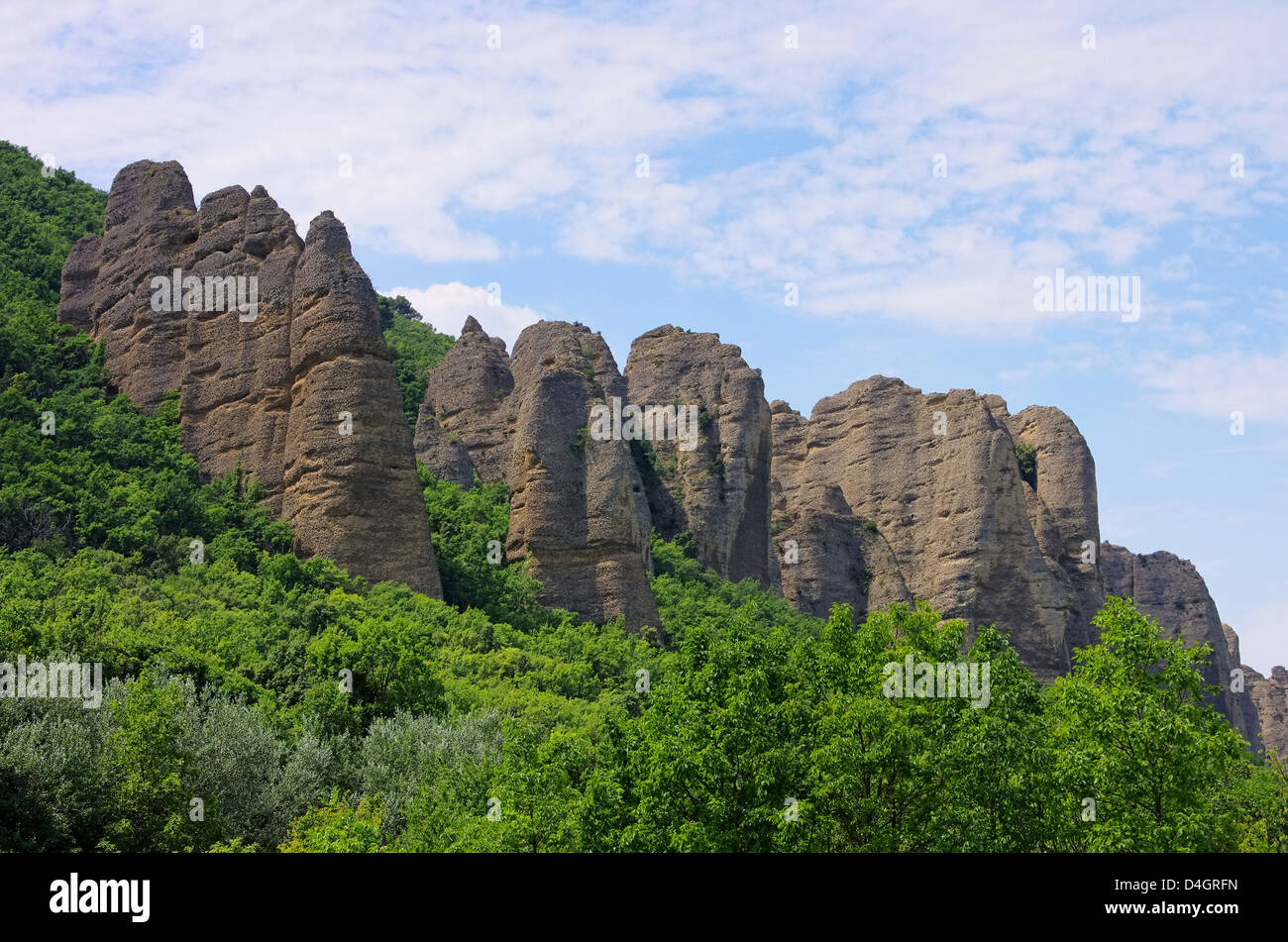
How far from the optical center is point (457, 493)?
2623 inches

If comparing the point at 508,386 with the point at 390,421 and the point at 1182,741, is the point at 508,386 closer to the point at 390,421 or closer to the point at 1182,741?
the point at 390,421

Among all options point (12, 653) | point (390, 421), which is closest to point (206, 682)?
point (12, 653)

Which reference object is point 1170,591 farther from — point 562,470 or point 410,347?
point 562,470

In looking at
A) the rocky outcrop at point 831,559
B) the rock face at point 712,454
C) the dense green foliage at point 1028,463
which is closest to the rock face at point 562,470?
the rock face at point 712,454

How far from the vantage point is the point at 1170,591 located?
103 meters

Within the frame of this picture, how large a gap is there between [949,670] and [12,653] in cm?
2125

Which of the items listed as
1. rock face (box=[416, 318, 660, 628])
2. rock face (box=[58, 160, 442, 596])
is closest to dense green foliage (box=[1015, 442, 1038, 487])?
rock face (box=[416, 318, 660, 628])

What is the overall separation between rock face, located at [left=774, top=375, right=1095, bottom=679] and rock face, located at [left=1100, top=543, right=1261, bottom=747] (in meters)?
13.8

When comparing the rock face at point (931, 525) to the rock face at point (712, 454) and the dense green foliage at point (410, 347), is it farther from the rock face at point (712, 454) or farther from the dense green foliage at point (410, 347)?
the dense green foliage at point (410, 347)

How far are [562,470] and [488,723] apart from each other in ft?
72.2

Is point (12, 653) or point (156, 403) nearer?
point (12, 653)

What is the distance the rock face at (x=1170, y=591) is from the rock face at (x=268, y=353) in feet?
195

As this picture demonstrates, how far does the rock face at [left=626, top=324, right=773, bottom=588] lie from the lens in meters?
74.2

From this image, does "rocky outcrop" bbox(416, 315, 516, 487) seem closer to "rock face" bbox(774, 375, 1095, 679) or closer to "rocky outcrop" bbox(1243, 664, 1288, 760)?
"rock face" bbox(774, 375, 1095, 679)
